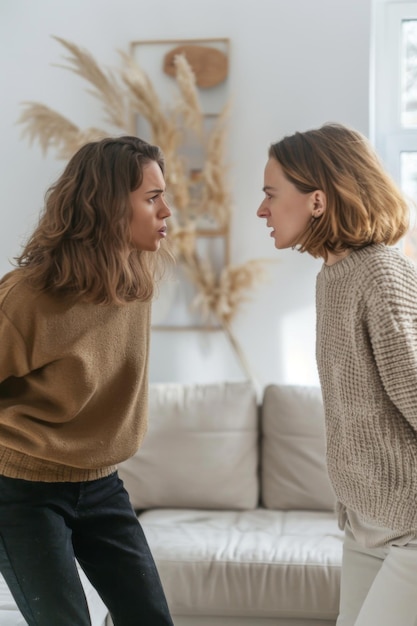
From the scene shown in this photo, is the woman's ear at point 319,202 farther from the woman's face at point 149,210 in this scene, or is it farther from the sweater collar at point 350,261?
the woman's face at point 149,210

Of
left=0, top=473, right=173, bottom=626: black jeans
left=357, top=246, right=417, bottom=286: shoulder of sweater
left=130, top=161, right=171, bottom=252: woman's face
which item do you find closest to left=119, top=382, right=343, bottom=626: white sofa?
left=0, top=473, right=173, bottom=626: black jeans

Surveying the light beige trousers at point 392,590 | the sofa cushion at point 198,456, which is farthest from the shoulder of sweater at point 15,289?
the sofa cushion at point 198,456

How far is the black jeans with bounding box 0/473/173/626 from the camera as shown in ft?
4.99

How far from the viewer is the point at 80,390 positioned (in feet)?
5.21

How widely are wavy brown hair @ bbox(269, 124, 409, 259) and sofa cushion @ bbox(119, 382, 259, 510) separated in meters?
1.44

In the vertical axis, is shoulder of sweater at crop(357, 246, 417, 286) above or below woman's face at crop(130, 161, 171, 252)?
below

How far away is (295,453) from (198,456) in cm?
35

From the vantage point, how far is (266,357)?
11.1 feet

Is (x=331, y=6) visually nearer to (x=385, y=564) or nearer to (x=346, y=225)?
(x=346, y=225)

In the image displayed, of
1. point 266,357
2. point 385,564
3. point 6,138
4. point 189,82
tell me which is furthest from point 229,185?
point 385,564

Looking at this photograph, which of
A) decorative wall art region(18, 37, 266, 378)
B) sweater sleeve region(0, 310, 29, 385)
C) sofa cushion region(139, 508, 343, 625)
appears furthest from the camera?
decorative wall art region(18, 37, 266, 378)

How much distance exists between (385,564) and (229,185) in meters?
2.09

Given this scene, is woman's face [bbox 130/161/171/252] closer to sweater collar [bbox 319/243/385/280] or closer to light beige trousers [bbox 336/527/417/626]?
sweater collar [bbox 319/243/385/280]

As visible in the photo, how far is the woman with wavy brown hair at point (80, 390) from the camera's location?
154 cm
